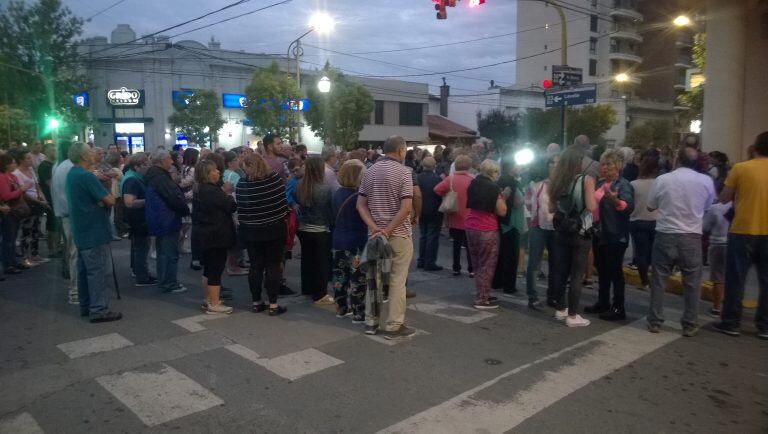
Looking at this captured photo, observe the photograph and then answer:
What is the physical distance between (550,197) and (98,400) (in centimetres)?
476

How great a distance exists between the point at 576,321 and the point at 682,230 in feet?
4.75

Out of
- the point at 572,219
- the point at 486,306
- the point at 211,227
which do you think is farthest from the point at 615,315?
the point at 211,227

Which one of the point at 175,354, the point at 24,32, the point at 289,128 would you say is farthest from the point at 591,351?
the point at 24,32

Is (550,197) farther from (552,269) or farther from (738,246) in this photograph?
(738,246)

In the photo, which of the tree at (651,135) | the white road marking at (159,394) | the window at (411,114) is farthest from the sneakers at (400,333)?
the window at (411,114)

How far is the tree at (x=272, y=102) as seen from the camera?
3684 cm

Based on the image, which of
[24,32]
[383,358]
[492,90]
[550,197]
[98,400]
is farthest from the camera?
[492,90]

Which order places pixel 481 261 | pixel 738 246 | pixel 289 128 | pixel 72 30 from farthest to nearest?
pixel 289 128 < pixel 72 30 < pixel 481 261 < pixel 738 246

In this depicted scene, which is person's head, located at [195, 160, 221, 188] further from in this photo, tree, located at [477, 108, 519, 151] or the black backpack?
tree, located at [477, 108, 519, 151]

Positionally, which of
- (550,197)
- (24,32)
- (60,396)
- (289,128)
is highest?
(24,32)

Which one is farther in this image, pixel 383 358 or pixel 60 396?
pixel 383 358

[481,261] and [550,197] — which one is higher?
[550,197]

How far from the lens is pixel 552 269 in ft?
22.1

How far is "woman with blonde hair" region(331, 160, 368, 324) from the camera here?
6.56 meters
